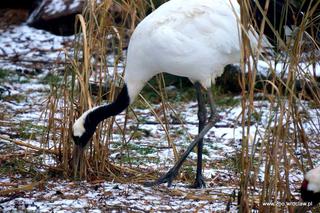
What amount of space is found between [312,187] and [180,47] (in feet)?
5.04

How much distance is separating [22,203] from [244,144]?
56.0 inches

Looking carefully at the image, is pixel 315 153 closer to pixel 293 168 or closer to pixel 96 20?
pixel 293 168

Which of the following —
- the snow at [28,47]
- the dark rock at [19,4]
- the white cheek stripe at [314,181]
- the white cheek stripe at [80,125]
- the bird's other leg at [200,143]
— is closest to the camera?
the white cheek stripe at [314,181]

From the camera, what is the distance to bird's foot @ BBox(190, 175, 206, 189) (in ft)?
16.5

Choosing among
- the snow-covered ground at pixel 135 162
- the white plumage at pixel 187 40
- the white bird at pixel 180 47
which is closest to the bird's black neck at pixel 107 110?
the white bird at pixel 180 47

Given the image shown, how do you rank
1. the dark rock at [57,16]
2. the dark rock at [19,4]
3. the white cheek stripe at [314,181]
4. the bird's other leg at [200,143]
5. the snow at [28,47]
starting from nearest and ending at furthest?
the white cheek stripe at [314,181], the bird's other leg at [200,143], the snow at [28,47], the dark rock at [57,16], the dark rock at [19,4]

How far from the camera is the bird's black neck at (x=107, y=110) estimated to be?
4.96m

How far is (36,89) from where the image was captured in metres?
8.06

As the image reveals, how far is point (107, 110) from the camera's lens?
504 centimetres

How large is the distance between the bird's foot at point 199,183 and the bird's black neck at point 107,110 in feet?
2.30

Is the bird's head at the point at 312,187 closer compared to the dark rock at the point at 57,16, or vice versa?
the bird's head at the point at 312,187

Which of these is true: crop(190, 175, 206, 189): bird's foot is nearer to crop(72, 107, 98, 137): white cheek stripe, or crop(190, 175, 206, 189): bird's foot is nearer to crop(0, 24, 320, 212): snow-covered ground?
crop(0, 24, 320, 212): snow-covered ground

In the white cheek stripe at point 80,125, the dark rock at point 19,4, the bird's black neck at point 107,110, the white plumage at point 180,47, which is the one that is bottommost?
the white cheek stripe at point 80,125

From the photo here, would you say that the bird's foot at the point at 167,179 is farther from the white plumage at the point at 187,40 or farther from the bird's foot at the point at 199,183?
A: the white plumage at the point at 187,40
